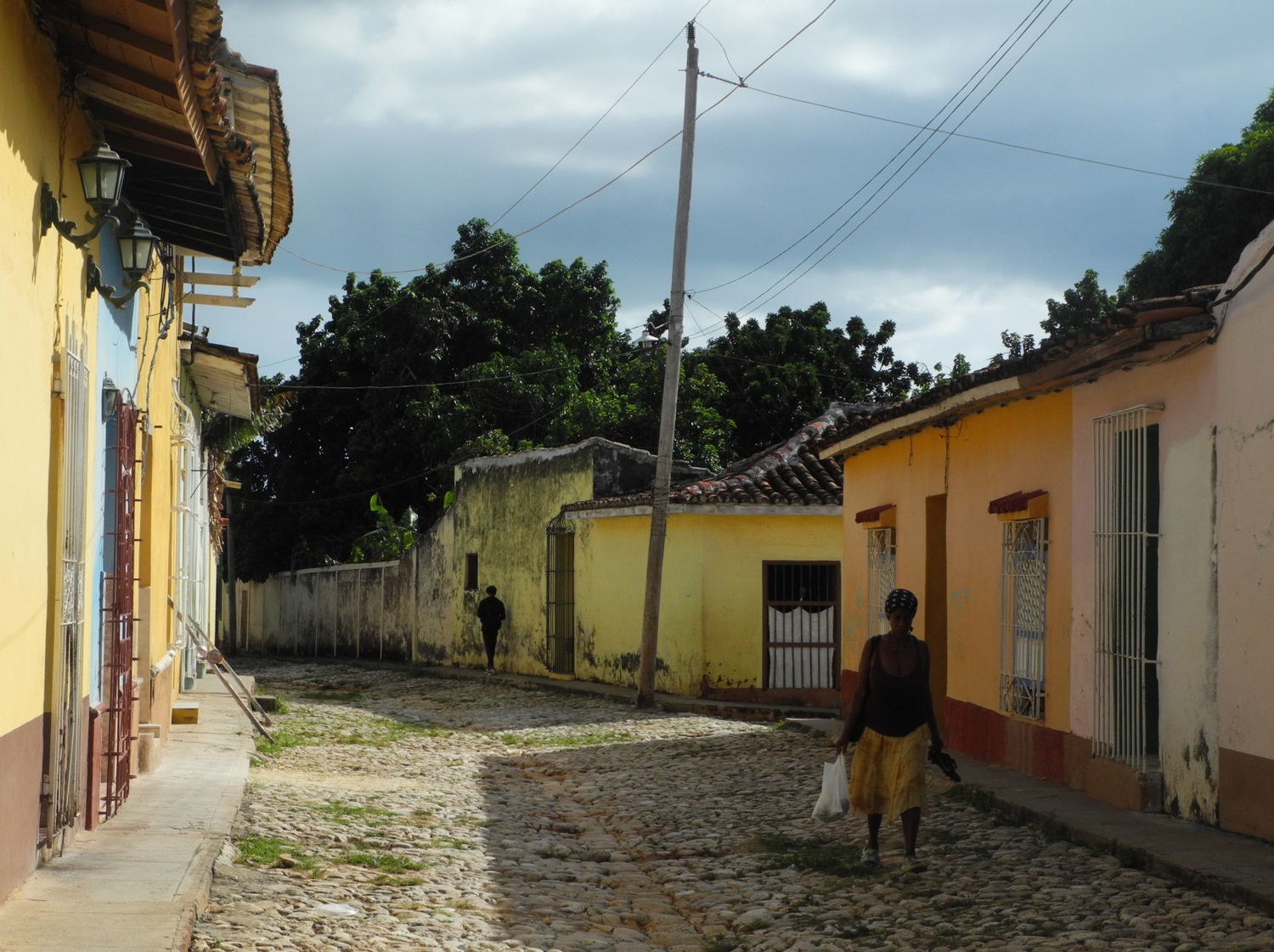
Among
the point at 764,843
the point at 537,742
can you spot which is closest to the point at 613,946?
the point at 764,843

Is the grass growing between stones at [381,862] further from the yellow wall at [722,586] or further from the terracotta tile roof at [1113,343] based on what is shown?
the yellow wall at [722,586]

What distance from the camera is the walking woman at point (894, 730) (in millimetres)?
→ 7219

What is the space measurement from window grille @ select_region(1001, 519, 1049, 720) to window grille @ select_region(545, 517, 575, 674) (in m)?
12.3

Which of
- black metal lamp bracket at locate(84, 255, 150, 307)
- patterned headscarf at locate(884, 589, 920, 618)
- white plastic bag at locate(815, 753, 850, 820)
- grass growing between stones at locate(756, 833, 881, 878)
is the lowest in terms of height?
grass growing between stones at locate(756, 833, 881, 878)

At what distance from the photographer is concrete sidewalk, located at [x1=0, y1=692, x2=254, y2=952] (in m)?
5.16

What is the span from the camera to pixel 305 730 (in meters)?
14.4

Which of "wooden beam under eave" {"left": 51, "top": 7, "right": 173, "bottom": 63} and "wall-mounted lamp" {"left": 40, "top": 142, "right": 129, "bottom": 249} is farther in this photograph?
"wall-mounted lamp" {"left": 40, "top": 142, "right": 129, "bottom": 249}

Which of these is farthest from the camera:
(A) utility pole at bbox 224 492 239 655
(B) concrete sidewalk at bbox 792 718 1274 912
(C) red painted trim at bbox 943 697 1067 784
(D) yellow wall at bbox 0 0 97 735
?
(A) utility pole at bbox 224 492 239 655

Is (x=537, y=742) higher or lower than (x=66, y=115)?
lower

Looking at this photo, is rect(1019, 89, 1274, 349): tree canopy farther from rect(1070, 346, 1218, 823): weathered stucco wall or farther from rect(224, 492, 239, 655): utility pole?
rect(224, 492, 239, 655): utility pole

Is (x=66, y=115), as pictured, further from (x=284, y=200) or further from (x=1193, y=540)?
(x=1193, y=540)

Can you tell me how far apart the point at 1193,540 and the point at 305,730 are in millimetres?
9400

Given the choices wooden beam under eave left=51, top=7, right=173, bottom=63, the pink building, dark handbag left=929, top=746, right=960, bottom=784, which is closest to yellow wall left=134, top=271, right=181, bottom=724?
wooden beam under eave left=51, top=7, right=173, bottom=63

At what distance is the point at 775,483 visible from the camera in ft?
61.5
